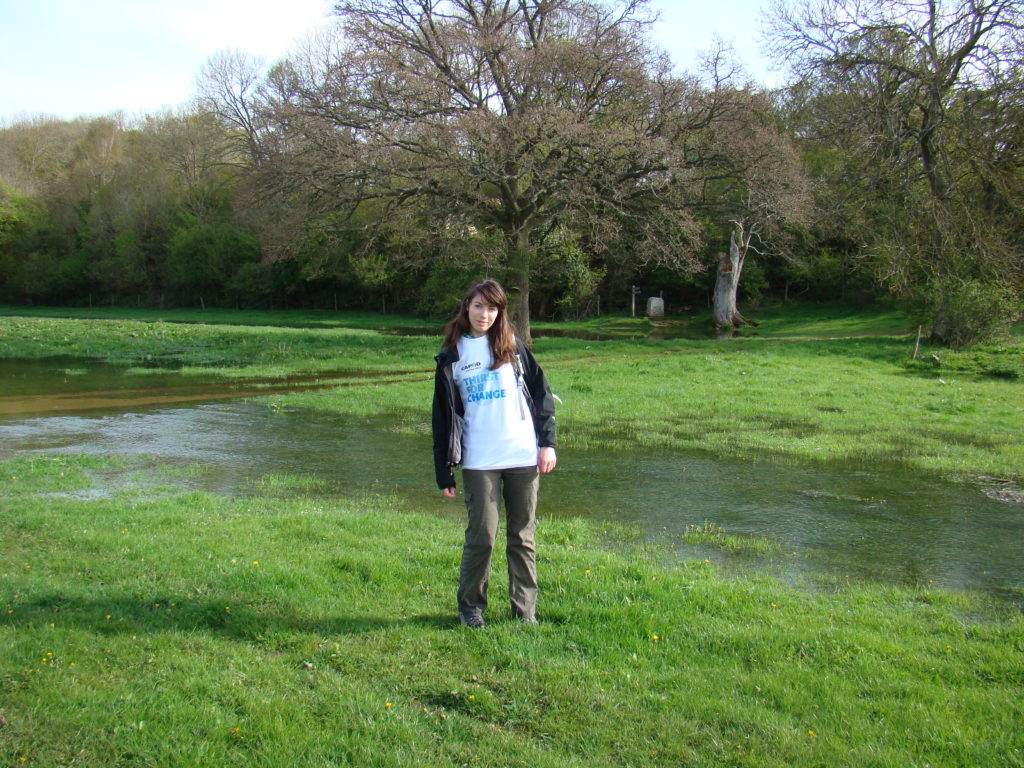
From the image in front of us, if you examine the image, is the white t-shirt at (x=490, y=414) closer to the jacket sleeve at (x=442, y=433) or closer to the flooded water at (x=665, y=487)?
the jacket sleeve at (x=442, y=433)

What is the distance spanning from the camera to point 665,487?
9156 millimetres

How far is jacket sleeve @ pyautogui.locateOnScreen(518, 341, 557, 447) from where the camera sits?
16.5 ft

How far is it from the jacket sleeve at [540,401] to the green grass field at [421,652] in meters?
1.11

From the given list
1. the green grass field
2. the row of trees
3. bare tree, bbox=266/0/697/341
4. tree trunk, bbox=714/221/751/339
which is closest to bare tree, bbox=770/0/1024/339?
the row of trees

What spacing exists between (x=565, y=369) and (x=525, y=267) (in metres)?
5.08

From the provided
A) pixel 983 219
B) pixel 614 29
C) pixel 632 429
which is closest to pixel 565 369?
pixel 632 429

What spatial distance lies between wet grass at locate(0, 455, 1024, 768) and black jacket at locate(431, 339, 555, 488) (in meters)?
0.98

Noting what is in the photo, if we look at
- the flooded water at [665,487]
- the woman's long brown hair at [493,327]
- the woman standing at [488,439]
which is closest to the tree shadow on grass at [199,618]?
the woman standing at [488,439]

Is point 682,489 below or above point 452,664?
below

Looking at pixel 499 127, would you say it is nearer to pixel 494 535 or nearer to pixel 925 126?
pixel 925 126

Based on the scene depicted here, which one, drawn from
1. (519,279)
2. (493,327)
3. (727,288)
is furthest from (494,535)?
(727,288)

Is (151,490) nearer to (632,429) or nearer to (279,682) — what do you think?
(279,682)

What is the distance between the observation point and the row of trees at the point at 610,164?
346 inches

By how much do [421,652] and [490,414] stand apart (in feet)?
4.80
